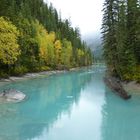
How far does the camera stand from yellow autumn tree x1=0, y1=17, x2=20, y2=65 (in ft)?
179

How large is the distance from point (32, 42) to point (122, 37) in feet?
90.2

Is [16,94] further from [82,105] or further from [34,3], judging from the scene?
[34,3]

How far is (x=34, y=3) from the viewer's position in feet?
372

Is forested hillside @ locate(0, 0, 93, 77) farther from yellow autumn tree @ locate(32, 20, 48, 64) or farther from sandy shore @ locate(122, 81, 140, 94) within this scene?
sandy shore @ locate(122, 81, 140, 94)

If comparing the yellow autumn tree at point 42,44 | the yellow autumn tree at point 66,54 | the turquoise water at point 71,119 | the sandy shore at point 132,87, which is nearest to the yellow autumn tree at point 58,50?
the yellow autumn tree at point 66,54

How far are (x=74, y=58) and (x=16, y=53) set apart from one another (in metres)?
61.2

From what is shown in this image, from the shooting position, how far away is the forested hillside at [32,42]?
56.3 m

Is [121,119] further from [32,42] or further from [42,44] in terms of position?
[42,44]

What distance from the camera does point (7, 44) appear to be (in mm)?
55500

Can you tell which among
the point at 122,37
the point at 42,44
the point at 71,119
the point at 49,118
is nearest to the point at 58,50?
the point at 42,44

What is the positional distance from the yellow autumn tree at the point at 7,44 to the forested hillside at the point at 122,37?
15.3m

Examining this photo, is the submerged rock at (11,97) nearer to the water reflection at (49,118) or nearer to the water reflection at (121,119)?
the water reflection at (49,118)

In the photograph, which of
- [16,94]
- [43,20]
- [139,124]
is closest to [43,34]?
[43,20]

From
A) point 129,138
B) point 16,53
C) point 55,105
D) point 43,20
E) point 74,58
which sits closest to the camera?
point 129,138
